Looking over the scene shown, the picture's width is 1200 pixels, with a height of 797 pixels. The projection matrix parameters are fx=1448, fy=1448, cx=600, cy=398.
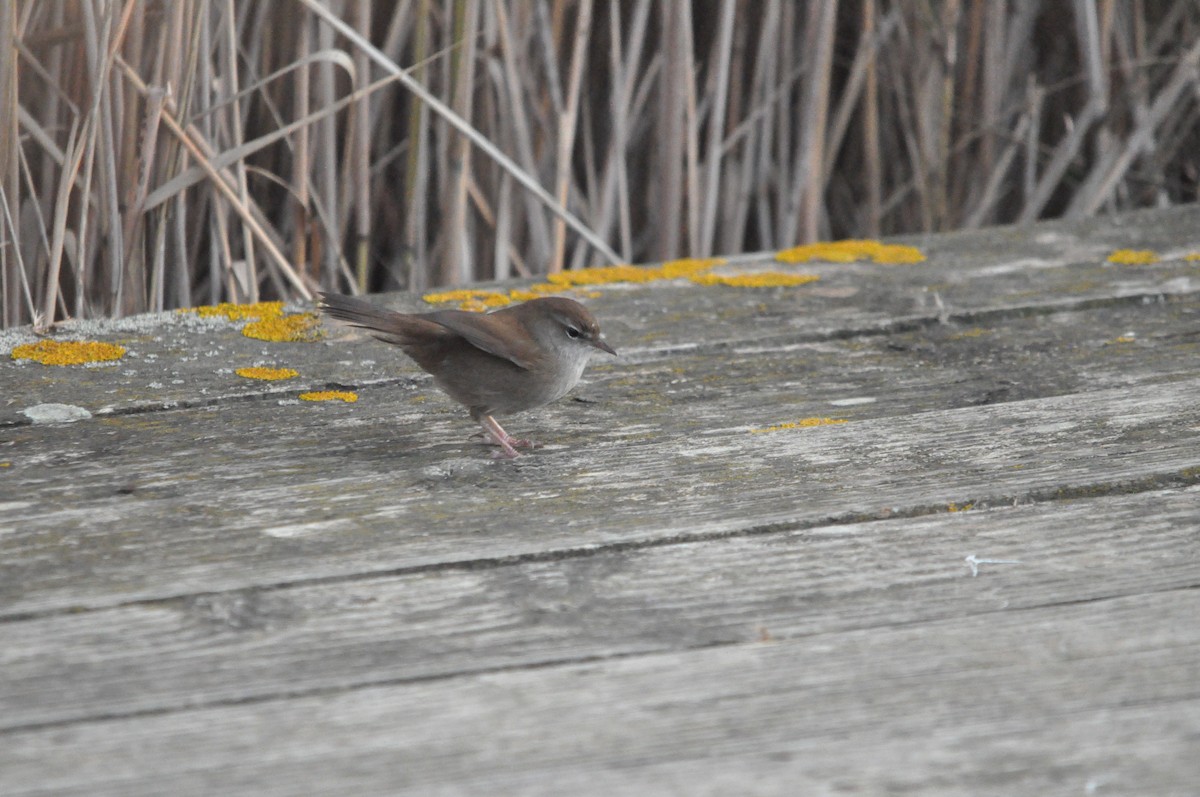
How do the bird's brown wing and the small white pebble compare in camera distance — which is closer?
the small white pebble

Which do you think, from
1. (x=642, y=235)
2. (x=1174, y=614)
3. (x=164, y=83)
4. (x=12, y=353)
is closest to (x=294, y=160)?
(x=164, y=83)

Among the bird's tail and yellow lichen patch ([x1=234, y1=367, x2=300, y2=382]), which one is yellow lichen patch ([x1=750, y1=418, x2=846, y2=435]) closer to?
the bird's tail

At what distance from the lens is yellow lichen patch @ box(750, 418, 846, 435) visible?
2.26 m

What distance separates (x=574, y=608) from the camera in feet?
5.08

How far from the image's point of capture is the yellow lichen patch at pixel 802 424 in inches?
88.8

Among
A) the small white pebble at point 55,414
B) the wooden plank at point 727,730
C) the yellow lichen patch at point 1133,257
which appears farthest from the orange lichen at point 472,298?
the wooden plank at point 727,730

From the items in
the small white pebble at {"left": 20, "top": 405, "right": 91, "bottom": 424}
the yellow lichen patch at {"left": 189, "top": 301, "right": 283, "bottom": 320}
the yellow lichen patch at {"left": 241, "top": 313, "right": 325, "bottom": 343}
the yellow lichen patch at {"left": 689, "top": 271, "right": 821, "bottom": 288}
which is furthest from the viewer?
the yellow lichen patch at {"left": 689, "top": 271, "right": 821, "bottom": 288}

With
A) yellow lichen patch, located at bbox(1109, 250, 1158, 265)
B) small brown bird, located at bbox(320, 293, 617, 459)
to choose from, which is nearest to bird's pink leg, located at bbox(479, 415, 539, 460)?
small brown bird, located at bbox(320, 293, 617, 459)

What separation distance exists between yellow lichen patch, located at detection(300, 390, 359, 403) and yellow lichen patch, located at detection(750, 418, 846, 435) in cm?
70

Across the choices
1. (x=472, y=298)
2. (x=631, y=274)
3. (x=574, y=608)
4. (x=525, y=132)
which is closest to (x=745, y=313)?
(x=631, y=274)

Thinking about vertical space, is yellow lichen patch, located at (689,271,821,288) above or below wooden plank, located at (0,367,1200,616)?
above

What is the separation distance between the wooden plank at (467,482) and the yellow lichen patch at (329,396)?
0.05 m

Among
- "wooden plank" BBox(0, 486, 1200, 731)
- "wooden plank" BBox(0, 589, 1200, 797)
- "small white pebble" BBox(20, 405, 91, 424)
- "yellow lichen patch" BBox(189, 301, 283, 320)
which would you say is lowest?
"wooden plank" BBox(0, 589, 1200, 797)

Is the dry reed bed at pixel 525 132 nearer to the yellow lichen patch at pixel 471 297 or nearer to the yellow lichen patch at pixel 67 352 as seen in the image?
the yellow lichen patch at pixel 67 352
